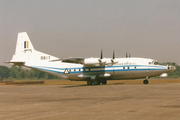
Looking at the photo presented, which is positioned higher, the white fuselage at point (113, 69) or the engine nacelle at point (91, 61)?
the engine nacelle at point (91, 61)

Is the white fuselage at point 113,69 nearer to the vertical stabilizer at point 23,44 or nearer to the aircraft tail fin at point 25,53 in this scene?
the aircraft tail fin at point 25,53

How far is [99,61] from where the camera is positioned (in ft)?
147

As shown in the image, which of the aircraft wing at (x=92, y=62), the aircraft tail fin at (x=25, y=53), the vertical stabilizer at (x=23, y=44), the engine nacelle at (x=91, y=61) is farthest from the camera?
the vertical stabilizer at (x=23, y=44)

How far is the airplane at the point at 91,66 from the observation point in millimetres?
44094

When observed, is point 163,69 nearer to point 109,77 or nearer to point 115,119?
point 109,77

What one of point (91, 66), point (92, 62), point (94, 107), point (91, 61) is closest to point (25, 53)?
point (91, 66)

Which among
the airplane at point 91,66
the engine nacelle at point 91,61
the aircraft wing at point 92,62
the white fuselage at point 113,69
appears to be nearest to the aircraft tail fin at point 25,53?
the airplane at point 91,66

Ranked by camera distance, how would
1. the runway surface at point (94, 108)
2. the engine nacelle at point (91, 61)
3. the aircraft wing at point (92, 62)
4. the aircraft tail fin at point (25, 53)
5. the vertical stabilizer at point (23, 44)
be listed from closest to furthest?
the runway surface at point (94, 108) → the aircraft wing at point (92, 62) → the engine nacelle at point (91, 61) → the aircraft tail fin at point (25, 53) → the vertical stabilizer at point (23, 44)

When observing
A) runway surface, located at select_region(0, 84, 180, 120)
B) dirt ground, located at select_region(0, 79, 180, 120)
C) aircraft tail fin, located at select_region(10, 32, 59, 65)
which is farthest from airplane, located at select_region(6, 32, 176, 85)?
runway surface, located at select_region(0, 84, 180, 120)

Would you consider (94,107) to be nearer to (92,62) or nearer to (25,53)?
(92,62)

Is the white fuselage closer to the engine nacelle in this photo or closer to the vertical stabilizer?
the engine nacelle

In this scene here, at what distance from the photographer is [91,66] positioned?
4603 cm

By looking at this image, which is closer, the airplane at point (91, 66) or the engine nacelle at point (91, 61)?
the airplane at point (91, 66)

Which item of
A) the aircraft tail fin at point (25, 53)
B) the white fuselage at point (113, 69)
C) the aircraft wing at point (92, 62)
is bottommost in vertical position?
the white fuselage at point (113, 69)
